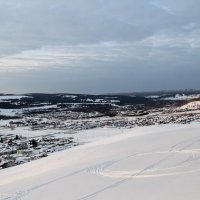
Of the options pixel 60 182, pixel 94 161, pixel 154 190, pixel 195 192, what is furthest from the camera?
pixel 94 161

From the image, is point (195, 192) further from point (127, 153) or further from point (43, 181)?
point (127, 153)

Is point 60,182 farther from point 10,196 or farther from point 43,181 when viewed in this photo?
point 10,196

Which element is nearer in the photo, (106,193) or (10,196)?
(106,193)

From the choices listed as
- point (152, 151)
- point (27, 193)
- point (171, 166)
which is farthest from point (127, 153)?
point (27, 193)

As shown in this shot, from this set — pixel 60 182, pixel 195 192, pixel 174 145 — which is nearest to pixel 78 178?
pixel 60 182

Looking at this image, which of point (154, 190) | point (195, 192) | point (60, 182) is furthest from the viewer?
point (60, 182)

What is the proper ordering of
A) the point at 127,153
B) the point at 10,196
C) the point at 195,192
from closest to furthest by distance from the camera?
1. the point at 195,192
2. the point at 10,196
3. the point at 127,153
